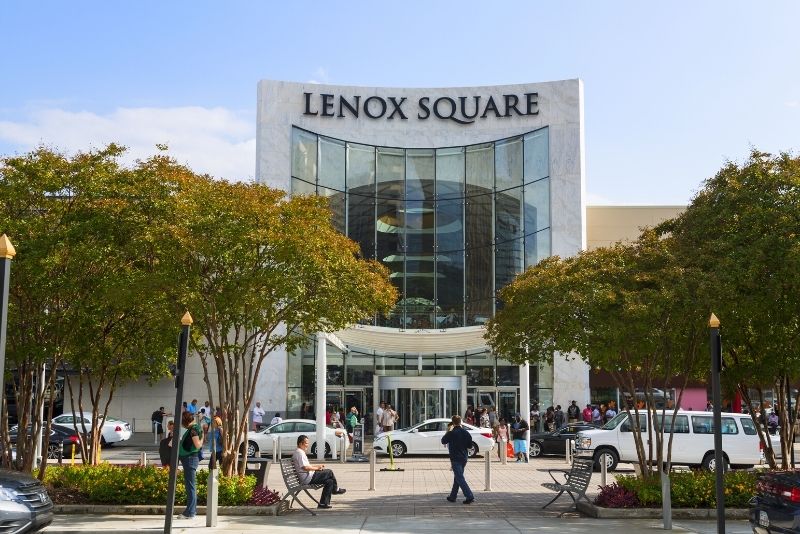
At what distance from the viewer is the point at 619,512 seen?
15.8m

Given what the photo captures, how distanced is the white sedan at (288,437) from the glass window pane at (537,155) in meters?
18.0

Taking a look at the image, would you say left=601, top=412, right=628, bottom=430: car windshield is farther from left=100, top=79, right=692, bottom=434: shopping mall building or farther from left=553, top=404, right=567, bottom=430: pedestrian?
left=100, top=79, right=692, bottom=434: shopping mall building

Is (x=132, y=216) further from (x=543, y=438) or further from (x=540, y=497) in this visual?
(x=543, y=438)

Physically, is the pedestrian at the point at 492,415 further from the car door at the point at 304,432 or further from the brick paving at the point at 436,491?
the car door at the point at 304,432

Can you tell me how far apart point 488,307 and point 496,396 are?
4.11 m

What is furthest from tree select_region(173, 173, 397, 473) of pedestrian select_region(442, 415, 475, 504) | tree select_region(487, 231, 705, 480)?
pedestrian select_region(442, 415, 475, 504)

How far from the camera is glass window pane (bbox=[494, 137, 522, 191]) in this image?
43.8m

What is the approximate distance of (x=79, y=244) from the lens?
52.7 ft

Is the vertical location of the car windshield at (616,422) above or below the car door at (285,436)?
above

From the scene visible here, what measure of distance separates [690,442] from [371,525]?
44.7 ft

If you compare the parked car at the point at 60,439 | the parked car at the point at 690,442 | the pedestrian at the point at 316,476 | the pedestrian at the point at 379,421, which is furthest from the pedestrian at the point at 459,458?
the parked car at the point at 60,439

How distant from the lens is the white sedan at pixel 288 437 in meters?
29.7

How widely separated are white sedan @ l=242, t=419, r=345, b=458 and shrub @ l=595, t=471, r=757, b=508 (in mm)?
14088

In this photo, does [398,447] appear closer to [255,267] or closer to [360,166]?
[255,267]
